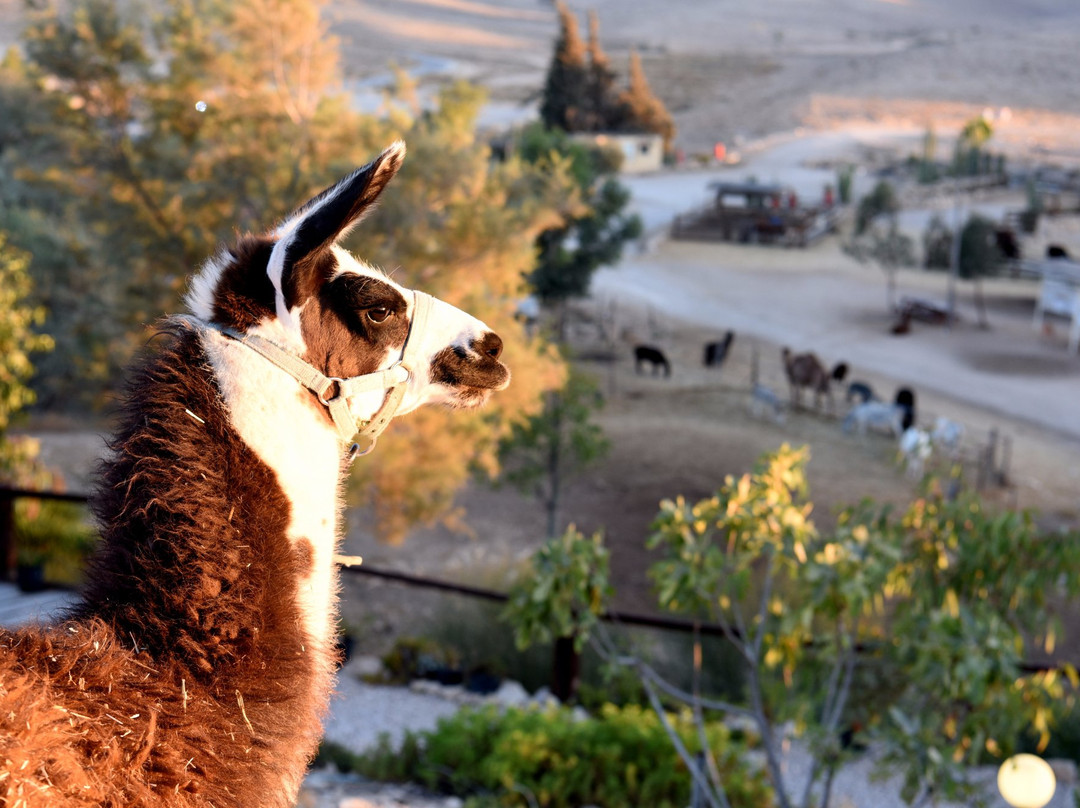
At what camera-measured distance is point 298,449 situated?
6.93 ft

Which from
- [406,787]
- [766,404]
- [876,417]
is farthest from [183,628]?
[766,404]

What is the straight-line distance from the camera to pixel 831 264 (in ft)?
126

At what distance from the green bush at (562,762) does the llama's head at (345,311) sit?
365 cm

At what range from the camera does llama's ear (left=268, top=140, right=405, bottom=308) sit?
1994 mm

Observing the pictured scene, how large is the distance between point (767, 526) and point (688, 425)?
17144 millimetres

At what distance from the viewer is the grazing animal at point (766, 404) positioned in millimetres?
21409

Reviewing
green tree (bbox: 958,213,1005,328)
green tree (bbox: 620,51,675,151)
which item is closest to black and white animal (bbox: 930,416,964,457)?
green tree (bbox: 958,213,1005,328)

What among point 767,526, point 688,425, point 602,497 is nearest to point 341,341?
point 767,526

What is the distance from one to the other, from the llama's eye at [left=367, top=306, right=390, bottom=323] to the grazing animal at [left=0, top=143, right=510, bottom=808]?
0.05 metres

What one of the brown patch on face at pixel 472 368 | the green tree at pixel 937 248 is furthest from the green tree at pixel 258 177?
the green tree at pixel 937 248

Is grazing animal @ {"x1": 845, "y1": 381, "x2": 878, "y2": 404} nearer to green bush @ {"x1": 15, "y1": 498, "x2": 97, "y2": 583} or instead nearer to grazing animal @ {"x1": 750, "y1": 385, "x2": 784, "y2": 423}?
grazing animal @ {"x1": 750, "y1": 385, "x2": 784, "y2": 423}

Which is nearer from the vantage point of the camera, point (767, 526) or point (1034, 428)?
point (767, 526)

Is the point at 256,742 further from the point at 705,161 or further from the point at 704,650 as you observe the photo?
the point at 705,161

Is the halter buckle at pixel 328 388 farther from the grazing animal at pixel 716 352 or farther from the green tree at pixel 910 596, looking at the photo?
the grazing animal at pixel 716 352
